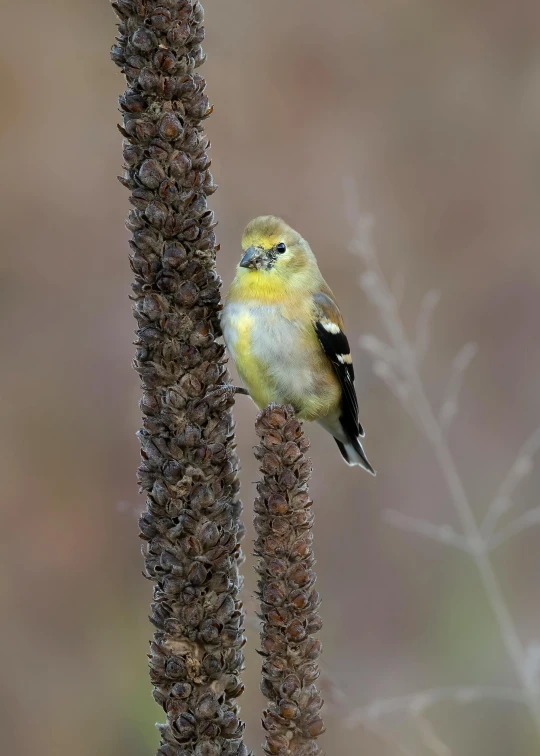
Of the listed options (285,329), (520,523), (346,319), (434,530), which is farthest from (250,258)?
(346,319)

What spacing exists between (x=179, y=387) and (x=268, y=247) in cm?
152

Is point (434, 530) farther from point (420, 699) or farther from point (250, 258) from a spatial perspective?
point (250, 258)

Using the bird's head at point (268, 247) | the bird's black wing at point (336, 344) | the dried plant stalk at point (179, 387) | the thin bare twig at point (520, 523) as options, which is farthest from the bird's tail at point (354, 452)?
the dried plant stalk at point (179, 387)

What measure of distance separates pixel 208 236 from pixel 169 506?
2.04 feet

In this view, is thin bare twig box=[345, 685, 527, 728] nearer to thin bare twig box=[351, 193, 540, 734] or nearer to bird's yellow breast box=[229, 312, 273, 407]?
thin bare twig box=[351, 193, 540, 734]

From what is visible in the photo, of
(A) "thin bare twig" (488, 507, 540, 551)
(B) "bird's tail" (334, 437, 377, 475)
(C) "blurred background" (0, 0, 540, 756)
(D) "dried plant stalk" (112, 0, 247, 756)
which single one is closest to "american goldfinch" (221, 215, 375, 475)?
(B) "bird's tail" (334, 437, 377, 475)

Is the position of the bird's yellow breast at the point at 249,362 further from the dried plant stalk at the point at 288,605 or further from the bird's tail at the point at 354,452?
the dried plant stalk at the point at 288,605

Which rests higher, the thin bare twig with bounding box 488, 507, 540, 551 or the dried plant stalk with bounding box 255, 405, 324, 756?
the thin bare twig with bounding box 488, 507, 540, 551

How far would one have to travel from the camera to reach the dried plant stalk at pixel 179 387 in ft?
5.92

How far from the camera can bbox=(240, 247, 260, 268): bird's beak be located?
10.7ft

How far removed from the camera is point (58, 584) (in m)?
4.88

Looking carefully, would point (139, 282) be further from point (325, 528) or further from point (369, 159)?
point (369, 159)

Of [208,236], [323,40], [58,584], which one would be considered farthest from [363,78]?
[208,236]

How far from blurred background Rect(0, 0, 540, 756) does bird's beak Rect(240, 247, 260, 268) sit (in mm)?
1837
